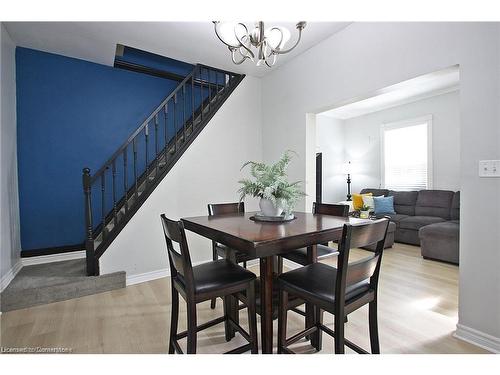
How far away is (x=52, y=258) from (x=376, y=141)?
20.5 ft

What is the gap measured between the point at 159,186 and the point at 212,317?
167cm

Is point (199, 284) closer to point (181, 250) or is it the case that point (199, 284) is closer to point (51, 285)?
point (181, 250)

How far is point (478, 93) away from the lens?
5.65 ft

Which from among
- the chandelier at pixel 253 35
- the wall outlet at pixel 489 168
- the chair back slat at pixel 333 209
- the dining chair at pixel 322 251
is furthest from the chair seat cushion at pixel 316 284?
the chandelier at pixel 253 35

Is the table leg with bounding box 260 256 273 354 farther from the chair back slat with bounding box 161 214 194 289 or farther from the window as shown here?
the window

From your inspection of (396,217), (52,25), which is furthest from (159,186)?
(396,217)

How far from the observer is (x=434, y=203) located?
445cm

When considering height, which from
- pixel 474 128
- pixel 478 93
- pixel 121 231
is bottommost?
pixel 121 231

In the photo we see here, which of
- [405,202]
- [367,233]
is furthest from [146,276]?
[405,202]

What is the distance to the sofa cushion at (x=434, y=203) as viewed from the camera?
430cm

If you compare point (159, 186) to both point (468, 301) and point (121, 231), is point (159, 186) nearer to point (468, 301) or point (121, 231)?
point (121, 231)

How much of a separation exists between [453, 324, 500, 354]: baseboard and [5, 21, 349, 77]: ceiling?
285 centimetres

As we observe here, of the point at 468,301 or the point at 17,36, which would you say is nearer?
the point at 468,301
